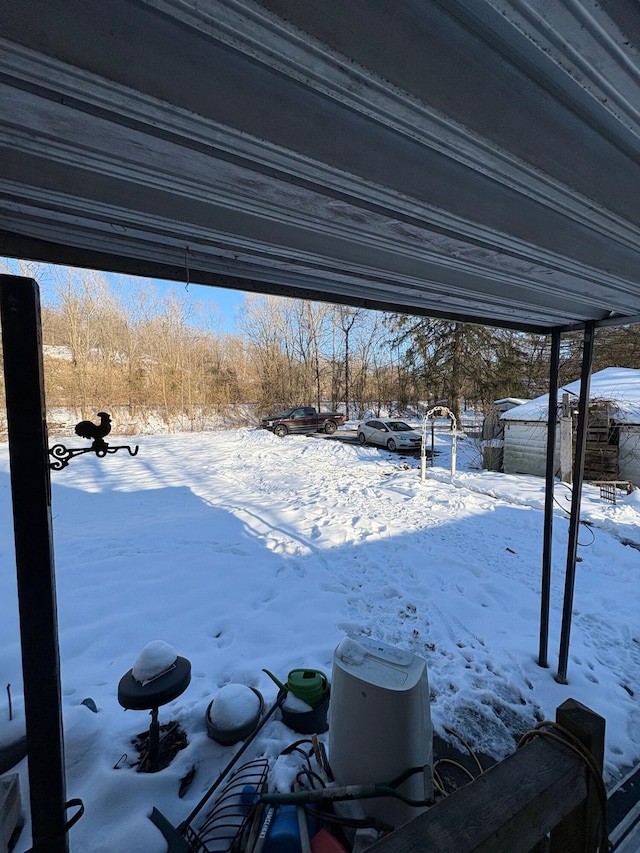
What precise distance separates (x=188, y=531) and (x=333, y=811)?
4.25 m

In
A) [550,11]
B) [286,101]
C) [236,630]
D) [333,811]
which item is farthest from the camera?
[236,630]

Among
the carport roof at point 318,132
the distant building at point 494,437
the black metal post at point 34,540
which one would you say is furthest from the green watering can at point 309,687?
the distant building at point 494,437

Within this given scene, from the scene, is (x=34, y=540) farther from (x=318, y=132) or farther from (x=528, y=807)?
(x=528, y=807)

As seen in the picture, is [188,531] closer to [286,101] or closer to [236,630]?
[236,630]

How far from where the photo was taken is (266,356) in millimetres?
20672

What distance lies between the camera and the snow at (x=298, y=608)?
1.96 m

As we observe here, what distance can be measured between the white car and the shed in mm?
3263

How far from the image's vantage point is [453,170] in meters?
0.92

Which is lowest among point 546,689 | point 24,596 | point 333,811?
point 546,689

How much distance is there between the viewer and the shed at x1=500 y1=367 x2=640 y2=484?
7.86 metres

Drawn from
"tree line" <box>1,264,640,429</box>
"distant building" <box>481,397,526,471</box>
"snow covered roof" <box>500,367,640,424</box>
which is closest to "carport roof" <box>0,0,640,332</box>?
"snow covered roof" <box>500,367,640,424</box>

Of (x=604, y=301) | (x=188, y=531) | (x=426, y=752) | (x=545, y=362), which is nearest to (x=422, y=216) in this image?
(x=604, y=301)

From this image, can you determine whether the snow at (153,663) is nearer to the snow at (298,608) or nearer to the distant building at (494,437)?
the snow at (298,608)

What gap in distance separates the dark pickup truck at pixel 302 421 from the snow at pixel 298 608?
26.0 ft
